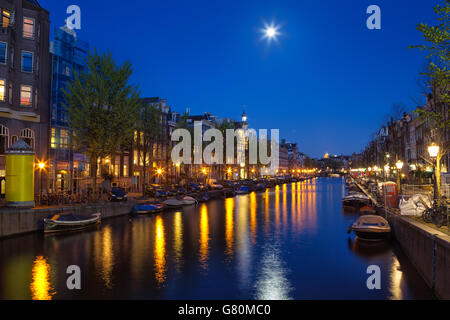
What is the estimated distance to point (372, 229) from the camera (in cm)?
2866

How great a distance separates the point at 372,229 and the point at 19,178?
31977mm

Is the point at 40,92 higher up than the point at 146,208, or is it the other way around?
the point at 40,92

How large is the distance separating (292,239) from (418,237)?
526 inches

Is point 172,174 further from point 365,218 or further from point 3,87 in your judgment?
point 365,218

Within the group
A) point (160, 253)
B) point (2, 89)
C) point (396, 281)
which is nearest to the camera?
point (396, 281)

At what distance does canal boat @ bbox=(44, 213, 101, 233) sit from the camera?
3112cm

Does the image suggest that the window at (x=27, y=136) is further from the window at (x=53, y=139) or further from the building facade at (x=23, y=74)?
the window at (x=53, y=139)

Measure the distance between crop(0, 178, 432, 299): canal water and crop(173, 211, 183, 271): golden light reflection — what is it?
0.25ft

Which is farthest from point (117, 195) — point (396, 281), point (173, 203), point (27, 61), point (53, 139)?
point (396, 281)

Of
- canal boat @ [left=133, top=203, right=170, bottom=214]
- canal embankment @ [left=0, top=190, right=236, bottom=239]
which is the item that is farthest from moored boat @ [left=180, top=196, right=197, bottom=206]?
canal embankment @ [left=0, top=190, right=236, bottom=239]

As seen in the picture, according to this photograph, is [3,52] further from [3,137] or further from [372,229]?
[372,229]

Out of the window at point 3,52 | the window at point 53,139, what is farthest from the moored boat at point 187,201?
the window at point 3,52

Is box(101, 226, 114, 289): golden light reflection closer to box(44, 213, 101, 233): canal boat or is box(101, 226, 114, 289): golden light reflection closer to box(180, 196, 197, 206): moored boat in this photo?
box(44, 213, 101, 233): canal boat
